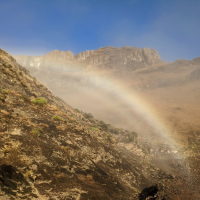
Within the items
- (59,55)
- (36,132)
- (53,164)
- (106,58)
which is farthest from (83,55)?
(53,164)

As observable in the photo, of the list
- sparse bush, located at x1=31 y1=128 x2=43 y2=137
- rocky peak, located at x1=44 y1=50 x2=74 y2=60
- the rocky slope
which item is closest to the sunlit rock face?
rocky peak, located at x1=44 y1=50 x2=74 y2=60

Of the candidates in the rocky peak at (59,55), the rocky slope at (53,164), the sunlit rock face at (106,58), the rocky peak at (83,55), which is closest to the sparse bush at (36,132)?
the rocky slope at (53,164)

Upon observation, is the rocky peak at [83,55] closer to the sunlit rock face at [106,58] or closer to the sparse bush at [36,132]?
the sunlit rock face at [106,58]

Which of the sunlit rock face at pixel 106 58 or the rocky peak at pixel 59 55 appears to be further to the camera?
the rocky peak at pixel 59 55

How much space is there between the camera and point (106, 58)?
6147 inches

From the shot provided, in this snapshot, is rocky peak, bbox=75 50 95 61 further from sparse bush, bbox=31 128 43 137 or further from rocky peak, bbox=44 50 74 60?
sparse bush, bbox=31 128 43 137

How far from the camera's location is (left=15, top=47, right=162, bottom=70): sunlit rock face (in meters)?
150

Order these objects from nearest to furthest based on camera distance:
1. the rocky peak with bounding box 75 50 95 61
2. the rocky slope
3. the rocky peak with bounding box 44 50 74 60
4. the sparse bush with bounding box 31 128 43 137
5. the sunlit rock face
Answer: the rocky slope, the sparse bush with bounding box 31 128 43 137, the sunlit rock face, the rocky peak with bounding box 44 50 74 60, the rocky peak with bounding box 75 50 95 61

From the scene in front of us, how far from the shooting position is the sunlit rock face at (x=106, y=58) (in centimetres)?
15025

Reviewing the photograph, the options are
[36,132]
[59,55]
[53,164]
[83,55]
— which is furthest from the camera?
[83,55]

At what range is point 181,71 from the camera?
10594cm

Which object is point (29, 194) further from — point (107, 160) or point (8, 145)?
point (107, 160)

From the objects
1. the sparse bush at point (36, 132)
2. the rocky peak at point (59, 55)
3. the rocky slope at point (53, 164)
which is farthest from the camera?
the rocky peak at point (59, 55)

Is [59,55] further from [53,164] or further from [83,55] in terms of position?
[53,164]
